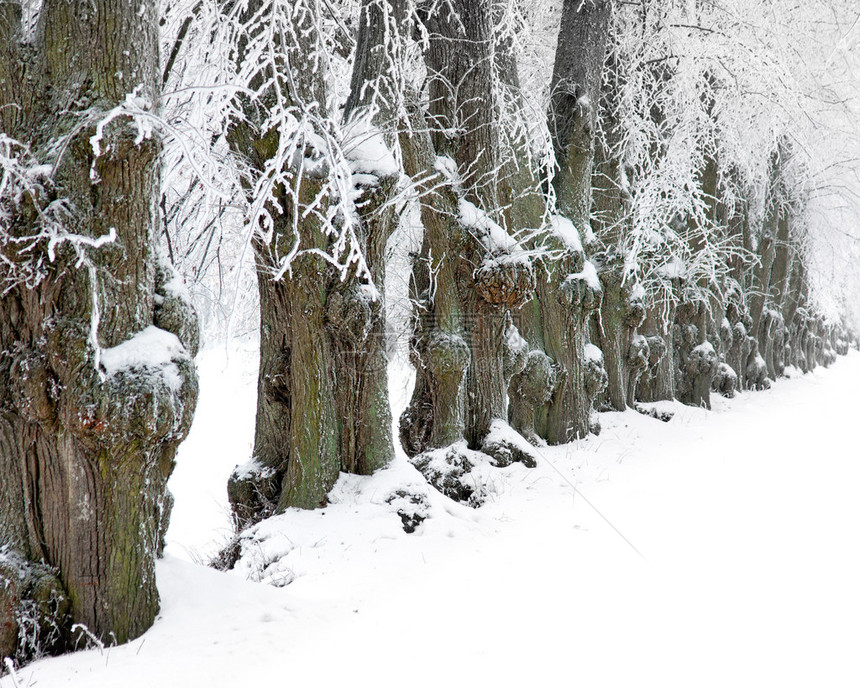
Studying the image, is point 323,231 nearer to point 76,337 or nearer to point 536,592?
point 76,337

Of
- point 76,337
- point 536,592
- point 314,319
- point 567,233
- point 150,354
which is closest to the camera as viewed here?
point 76,337

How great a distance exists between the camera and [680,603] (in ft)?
12.1

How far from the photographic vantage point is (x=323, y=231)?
4.51 metres

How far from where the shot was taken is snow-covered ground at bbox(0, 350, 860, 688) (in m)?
2.91

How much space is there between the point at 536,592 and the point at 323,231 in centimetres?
275

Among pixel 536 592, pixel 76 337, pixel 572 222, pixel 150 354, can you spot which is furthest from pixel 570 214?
pixel 76 337

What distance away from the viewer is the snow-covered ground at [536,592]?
9.56 feet

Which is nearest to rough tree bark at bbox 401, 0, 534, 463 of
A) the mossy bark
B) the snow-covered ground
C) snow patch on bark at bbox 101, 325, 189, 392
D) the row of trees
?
the row of trees

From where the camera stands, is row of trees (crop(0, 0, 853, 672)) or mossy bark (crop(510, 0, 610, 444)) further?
mossy bark (crop(510, 0, 610, 444))

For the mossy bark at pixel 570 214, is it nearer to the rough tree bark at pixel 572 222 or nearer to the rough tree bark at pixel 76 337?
the rough tree bark at pixel 572 222

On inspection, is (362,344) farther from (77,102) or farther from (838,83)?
(838,83)

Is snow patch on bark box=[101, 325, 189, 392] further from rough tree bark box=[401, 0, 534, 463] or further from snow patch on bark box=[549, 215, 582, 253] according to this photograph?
snow patch on bark box=[549, 215, 582, 253]

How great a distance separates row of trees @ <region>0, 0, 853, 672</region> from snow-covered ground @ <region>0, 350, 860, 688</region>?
1.18ft

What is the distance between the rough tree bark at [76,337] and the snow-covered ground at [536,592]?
1.23ft
